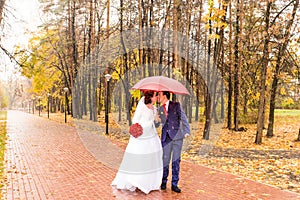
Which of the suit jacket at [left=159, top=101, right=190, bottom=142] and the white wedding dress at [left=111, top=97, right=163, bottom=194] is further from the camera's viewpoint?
the white wedding dress at [left=111, top=97, right=163, bottom=194]

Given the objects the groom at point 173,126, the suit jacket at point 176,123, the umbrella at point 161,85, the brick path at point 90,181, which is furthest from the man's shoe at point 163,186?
the umbrella at point 161,85

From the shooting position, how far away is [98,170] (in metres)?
8.64

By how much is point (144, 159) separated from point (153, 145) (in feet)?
1.12

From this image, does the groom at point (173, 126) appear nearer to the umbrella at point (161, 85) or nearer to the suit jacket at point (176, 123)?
the suit jacket at point (176, 123)

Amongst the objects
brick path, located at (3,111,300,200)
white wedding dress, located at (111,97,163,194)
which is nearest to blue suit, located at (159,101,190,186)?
white wedding dress, located at (111,97,163,194)

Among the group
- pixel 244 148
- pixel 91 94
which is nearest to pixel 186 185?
pixel 244 148

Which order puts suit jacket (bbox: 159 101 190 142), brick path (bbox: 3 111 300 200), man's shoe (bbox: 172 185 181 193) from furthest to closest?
man's shoe (bbox: 172 185 181 193)
brick path (bbox: 3 111 300 200)
suit jacket (bbox: 159 101 190 142)

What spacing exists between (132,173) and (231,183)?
2.54 m

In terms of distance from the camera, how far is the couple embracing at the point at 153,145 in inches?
246

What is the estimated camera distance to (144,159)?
21.2 feet

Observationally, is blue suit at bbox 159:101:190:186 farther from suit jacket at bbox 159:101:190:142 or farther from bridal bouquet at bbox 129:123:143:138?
bridal bouquet at bbox 129:123:143:138

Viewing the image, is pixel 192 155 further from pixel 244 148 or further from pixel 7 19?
pixel 7 19

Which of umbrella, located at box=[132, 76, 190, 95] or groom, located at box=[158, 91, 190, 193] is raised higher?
umbrella, located at box=[132, 76, 190, 95]

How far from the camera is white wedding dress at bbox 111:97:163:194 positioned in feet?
20.9
